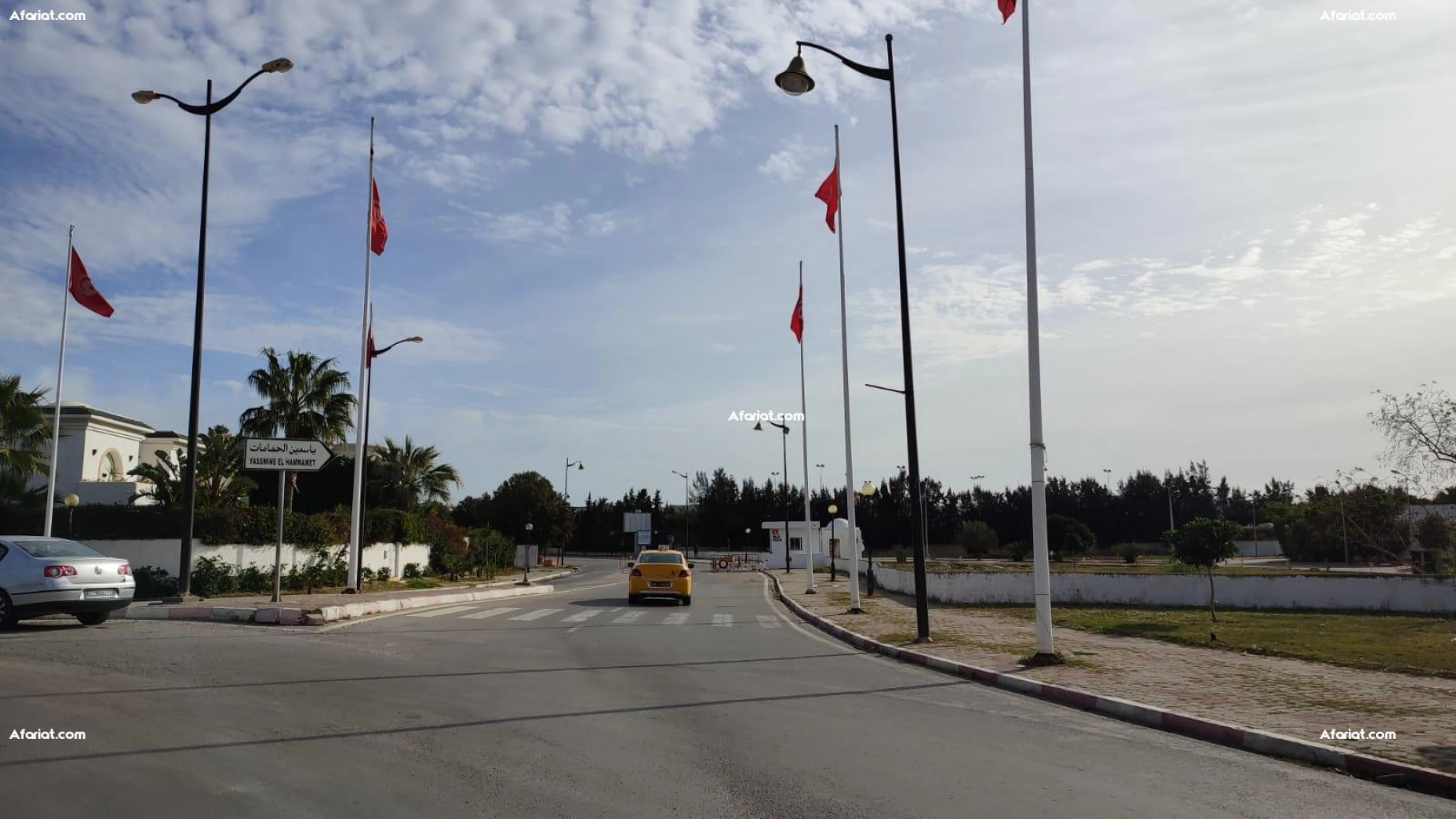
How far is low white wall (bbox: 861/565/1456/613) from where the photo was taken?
25469 millimetres

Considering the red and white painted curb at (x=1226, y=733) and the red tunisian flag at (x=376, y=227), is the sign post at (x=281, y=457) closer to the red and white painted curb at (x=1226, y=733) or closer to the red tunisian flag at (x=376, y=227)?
the red tunisian flag at (x=376, y=227)

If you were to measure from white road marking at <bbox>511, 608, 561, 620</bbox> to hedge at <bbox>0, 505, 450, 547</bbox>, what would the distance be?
7.07 meters

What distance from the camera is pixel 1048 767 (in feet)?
23.8

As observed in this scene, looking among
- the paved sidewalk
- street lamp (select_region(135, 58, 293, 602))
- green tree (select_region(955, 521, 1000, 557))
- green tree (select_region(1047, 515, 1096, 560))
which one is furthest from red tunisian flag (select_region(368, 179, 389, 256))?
green tree (select_region(955, 521, 1000, 557))

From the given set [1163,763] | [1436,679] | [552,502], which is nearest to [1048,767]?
[1163,763]

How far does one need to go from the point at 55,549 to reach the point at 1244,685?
17.1m

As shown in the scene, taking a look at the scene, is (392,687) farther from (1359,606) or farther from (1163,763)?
(1359,606)

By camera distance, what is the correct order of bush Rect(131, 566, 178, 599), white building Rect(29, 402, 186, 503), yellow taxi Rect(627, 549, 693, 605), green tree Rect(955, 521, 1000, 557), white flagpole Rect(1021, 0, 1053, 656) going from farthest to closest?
green tree Rect(955, 521, 1000, 557) → white building Rect(29, 402, 186, 503) → yellow taxi Rect(627, 549, 693, 605) → bush Rect(131, 566, 178, 599) → white flagpole Rect(1021, 0, 1053, 656)

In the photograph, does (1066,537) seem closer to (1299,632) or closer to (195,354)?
(1299,632)

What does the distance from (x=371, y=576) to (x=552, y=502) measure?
3802 cm

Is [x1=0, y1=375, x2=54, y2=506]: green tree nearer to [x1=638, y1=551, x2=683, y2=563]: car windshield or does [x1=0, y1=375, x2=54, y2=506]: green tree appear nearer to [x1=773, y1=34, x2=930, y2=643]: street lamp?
[x1=638, y1=551, x2=683, y2=563]: car windshield

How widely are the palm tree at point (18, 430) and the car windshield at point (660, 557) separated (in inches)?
706

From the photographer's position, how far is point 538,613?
22.8m

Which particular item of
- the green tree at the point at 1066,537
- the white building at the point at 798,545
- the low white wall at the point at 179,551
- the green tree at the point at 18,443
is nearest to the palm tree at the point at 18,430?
the green tree at the point at 18,443
